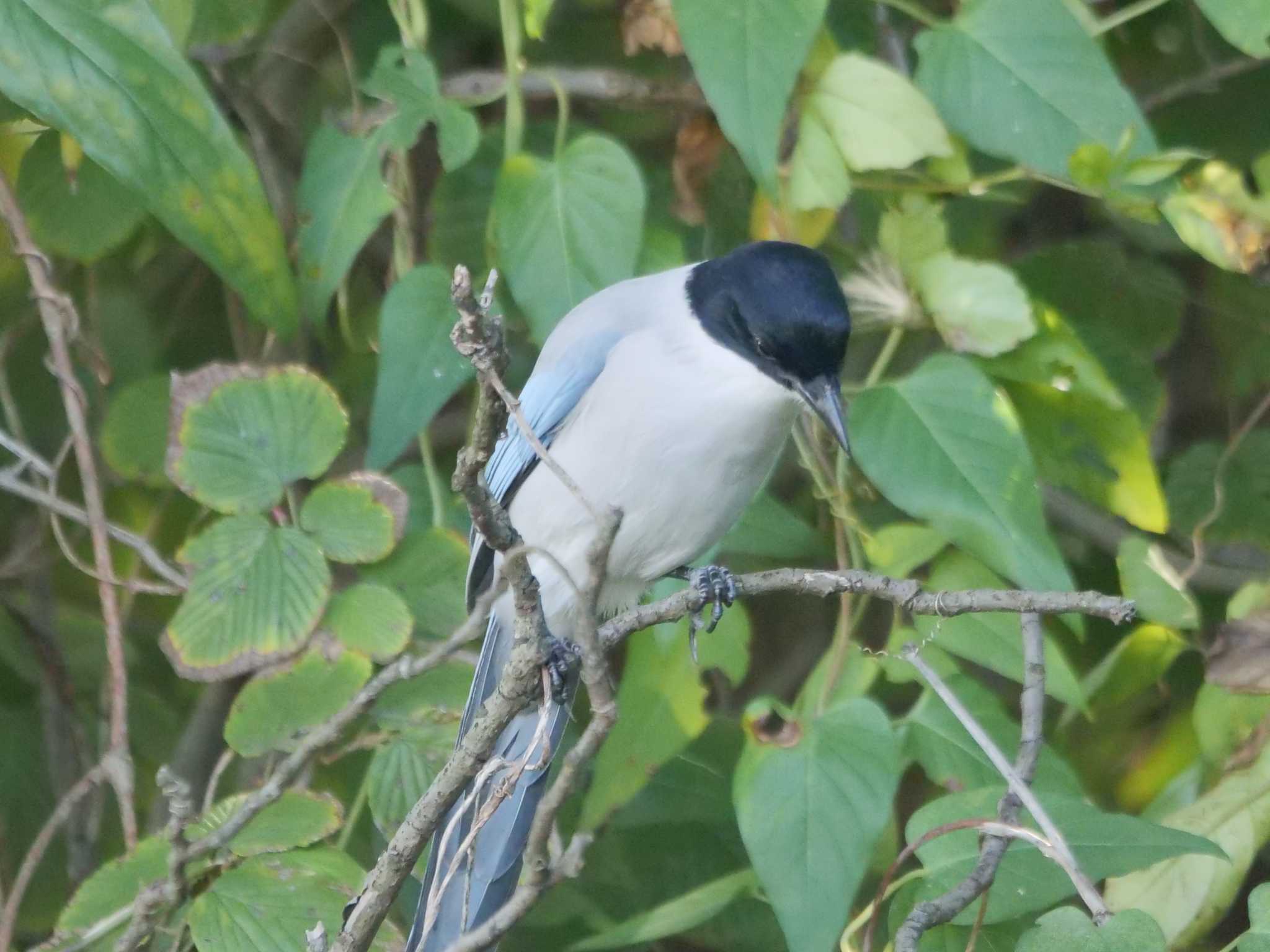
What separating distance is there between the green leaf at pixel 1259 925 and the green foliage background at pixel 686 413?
1 cm

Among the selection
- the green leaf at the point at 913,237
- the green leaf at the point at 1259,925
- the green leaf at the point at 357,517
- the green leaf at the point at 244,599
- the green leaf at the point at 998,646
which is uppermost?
the green leaf at the point at 913,237

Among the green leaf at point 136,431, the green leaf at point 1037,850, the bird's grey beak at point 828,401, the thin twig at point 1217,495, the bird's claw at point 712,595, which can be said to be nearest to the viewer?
the green leaf at point 1037,850

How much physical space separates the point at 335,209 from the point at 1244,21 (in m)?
1.10

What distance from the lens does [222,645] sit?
1727mm

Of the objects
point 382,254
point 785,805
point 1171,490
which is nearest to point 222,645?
point 785,805

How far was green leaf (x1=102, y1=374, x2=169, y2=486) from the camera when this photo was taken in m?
2.24

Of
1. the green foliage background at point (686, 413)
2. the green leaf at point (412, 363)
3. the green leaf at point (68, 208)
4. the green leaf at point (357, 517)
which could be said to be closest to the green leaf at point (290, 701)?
the green foliage background at point (686, 413)

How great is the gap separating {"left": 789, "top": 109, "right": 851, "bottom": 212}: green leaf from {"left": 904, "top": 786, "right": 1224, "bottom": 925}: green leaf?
0.76 metres

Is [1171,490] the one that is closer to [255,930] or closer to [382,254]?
[382,254]

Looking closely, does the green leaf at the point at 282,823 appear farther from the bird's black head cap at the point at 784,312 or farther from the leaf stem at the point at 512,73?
the leaf stem at the point at 512,73

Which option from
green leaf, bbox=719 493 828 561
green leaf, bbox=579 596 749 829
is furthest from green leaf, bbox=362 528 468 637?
green leaf, bbox=719 493 828 561

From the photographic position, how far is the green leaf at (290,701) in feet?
5.46

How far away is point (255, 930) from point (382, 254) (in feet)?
4.02

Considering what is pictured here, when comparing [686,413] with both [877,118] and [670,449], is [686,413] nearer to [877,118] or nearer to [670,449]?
[670,449]
